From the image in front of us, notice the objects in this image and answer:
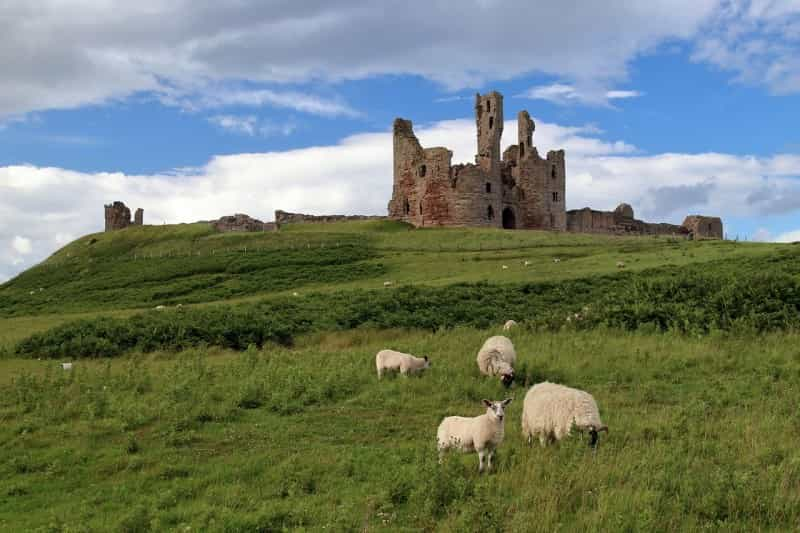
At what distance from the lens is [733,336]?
2136 centimetres

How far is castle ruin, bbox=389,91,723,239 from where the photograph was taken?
7556cm

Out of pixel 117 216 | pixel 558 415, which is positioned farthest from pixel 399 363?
pixel 117 216

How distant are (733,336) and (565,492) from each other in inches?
525

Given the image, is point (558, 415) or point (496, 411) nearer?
point (496, 411)

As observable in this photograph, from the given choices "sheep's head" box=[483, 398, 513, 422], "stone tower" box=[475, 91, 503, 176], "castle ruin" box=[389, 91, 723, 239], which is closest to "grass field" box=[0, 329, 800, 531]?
"sheep's head" box=[483, 398, 513, 422]

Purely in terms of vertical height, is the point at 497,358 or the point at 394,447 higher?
the point at 497,358

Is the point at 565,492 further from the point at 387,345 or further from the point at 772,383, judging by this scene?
the point at 387,345

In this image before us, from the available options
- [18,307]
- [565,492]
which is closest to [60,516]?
[565,492]

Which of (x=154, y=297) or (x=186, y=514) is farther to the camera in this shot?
(x=154, y=297)

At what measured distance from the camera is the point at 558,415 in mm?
12594

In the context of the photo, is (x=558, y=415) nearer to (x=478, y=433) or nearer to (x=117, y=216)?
(x=478, y=433)

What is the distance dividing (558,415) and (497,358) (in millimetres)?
6210

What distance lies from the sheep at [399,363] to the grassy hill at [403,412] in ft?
1.48

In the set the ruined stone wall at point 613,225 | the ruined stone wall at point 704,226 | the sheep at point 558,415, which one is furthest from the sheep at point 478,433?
the ruined stone wall at point 704,226
